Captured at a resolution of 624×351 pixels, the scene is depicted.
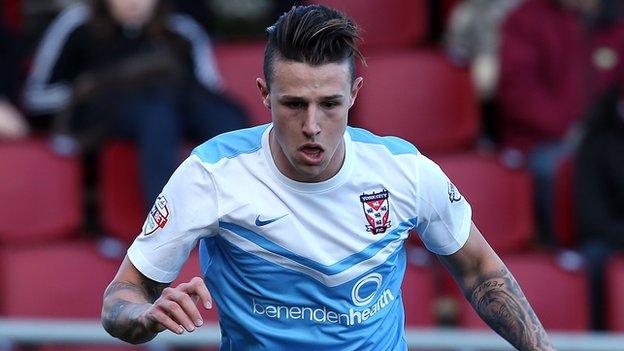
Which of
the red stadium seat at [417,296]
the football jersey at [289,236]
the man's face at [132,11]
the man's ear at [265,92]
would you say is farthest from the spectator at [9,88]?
the man's ear at [265,92]

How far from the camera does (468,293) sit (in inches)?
161

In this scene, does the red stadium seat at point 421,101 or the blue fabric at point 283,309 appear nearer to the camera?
the blue fabric at point 283,309

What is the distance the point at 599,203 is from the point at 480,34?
4.72 feet

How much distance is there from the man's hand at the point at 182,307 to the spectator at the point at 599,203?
380cm

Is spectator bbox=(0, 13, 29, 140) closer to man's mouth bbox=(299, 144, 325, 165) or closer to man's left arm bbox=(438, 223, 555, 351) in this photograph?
man's left arm bbox=(438, 223, 555, 351)

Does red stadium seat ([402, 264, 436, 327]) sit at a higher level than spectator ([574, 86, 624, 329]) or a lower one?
lower

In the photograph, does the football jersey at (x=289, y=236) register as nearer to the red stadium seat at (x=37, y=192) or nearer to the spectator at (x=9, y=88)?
the red stadium seat at (x=37, y=192)

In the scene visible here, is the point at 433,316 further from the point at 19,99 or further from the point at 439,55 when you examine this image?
the point at 19,99

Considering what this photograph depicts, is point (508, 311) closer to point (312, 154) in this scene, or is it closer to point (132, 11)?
point (312, 154)

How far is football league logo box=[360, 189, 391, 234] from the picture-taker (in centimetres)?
394

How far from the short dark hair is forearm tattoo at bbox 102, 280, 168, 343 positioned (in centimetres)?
67

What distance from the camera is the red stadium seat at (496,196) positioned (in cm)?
704

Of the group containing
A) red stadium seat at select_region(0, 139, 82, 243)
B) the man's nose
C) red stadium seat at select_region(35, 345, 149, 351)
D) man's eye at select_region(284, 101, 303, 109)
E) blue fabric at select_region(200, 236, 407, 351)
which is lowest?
red stadium seat at select_region(35, 345, 149, 351)

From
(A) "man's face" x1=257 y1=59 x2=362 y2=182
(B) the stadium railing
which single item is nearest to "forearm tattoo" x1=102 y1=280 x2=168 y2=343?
(A) "man's face" x1=257 y1=59 x2=362 y2=182
